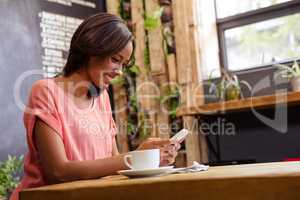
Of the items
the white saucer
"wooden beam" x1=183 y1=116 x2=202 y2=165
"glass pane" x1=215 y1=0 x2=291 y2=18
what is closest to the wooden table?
the white saucer

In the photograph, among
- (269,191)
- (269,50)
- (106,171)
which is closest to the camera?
(269,191)

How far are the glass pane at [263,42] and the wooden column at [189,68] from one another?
33cm

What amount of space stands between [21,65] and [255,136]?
1.86 m

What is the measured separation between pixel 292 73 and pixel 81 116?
1.97 metres

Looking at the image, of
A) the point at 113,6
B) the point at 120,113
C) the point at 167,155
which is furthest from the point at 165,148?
the point at 113,6

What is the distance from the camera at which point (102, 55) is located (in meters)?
1.69

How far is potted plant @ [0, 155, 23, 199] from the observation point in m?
2.96

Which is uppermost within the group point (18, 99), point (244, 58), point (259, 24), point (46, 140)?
point (259, 24)

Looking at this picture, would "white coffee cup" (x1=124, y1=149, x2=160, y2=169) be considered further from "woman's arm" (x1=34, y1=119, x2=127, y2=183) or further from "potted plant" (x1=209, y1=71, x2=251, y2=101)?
"potted plant" (x1=209, y1=71, x2=251, y2=101)

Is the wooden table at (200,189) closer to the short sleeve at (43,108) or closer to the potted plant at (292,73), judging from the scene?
the short sleeve at (43,108)

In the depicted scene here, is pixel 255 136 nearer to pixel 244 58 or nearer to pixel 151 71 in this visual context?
pixel 244 58

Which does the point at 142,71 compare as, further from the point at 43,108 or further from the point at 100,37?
the point at 43,108

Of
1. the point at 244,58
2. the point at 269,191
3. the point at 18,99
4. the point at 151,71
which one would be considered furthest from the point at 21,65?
the point at 269,191

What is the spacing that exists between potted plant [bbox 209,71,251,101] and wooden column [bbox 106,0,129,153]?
89cm
